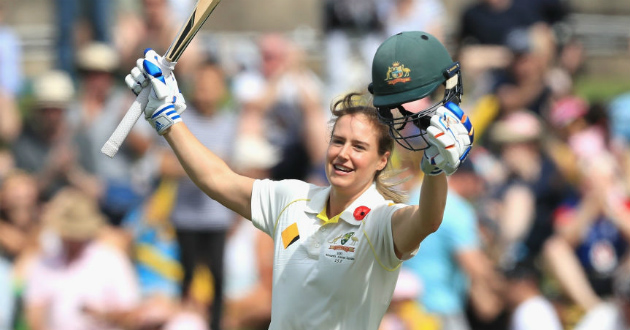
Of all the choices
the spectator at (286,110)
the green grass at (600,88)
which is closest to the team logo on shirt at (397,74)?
the spectator at (286,110)

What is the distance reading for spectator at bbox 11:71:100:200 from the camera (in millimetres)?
8609

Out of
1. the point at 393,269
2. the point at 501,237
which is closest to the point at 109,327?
the point at 501,237

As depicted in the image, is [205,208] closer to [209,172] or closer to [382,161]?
[209,172]

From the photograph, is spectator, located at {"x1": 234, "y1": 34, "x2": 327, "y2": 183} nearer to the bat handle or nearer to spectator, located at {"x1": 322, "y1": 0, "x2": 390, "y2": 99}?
spectator, located at {"x1": 322, "y1": 0, "x2": 390, "y2": 99}

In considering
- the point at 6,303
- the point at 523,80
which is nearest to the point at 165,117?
the point at 6,303

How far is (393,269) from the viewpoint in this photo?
14.2 ft

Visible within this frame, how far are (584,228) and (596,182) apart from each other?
0.46 m

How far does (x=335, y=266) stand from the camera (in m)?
4.27

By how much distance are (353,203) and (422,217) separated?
1.89ft

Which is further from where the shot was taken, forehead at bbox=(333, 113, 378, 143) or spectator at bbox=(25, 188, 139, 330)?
spectator at bbox=(25, 188, 139, 330)

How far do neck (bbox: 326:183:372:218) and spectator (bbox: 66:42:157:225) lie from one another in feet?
14.3

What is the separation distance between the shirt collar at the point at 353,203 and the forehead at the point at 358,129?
0.24 metres

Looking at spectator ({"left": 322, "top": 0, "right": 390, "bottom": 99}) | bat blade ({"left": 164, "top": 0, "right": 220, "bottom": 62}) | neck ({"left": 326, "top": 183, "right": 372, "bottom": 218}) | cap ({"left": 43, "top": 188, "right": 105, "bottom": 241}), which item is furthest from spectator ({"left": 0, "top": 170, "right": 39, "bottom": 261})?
neck ({"left": 326, "top": 183, "right": 372, "bottom": 218})

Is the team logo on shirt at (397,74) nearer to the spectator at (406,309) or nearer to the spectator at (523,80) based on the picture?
the spectator at (406,309)
